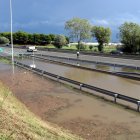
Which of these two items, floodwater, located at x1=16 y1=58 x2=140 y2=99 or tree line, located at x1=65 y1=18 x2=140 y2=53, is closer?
floodwater, located at x1=16 y1=58 x2=140 y2=99

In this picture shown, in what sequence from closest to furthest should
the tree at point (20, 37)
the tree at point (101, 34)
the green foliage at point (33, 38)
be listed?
the tree at point (101, 34)
the green foliage at point (33, 38)
the tree at point (20, 37)

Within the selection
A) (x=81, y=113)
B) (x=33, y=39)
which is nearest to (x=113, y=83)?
(x=81, y=113)

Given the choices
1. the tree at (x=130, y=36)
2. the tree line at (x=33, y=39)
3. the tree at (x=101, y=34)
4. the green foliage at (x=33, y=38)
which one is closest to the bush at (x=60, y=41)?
the tree at (x=101, y=34)

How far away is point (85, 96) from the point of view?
22.5 meters

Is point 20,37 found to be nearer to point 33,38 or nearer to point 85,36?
point 33,38

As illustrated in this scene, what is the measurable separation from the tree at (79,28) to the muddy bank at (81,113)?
8671 centimetres

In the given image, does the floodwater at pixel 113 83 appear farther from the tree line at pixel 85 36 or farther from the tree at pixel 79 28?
the tree at pixel 79 28

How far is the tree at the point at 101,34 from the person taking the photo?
3521 inches

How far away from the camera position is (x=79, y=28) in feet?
373

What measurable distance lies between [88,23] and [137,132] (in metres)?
99.8

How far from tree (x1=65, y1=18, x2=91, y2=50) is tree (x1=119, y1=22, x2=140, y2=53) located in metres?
35.5

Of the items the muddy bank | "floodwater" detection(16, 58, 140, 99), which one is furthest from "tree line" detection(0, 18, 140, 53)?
the muddy bank

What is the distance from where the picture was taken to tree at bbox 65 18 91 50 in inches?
4397

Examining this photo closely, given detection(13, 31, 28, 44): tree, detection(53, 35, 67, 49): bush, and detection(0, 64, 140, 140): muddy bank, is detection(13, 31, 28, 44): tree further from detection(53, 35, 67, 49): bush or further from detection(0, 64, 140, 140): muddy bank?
detection(0, 64, 140, 140): muddy bank
